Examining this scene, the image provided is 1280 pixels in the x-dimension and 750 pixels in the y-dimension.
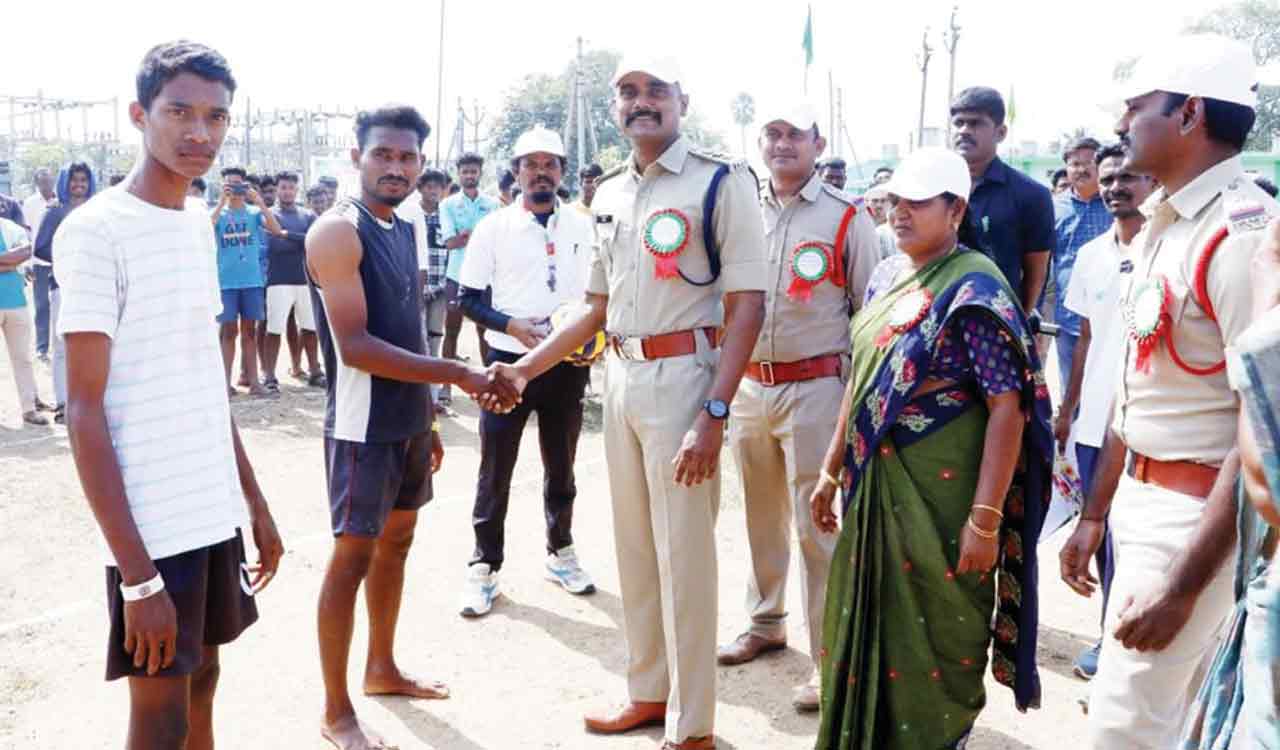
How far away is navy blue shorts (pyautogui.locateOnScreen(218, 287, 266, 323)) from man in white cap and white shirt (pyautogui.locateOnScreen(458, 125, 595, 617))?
4610 millimetres

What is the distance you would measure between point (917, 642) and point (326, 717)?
79.2 inches

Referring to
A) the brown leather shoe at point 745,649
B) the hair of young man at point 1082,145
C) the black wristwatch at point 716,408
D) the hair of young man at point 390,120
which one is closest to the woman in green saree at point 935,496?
the black wristwatch at point 716,408

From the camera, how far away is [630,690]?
3.79m

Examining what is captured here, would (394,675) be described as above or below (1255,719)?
below

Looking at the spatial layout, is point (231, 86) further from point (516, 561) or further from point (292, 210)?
point (292, 210)

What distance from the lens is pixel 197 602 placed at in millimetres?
2449

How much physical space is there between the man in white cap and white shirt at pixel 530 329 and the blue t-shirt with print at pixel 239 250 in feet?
15.3

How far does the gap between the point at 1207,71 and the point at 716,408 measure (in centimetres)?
164

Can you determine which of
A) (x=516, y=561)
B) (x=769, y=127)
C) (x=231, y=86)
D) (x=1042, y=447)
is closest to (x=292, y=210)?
(x=516, y=561)

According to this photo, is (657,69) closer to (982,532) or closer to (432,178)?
(982,532)

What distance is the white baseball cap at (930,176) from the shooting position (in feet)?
9.96

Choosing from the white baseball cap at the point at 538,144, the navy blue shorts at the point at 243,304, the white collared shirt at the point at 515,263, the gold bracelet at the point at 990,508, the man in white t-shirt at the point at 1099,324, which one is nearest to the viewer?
the gold bracelet at the point at 990,508

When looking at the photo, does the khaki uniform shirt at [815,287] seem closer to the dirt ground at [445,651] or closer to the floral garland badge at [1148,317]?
the dirt ground at [445,651]

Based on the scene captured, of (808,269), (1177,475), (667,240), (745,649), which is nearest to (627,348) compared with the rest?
(667,240)
